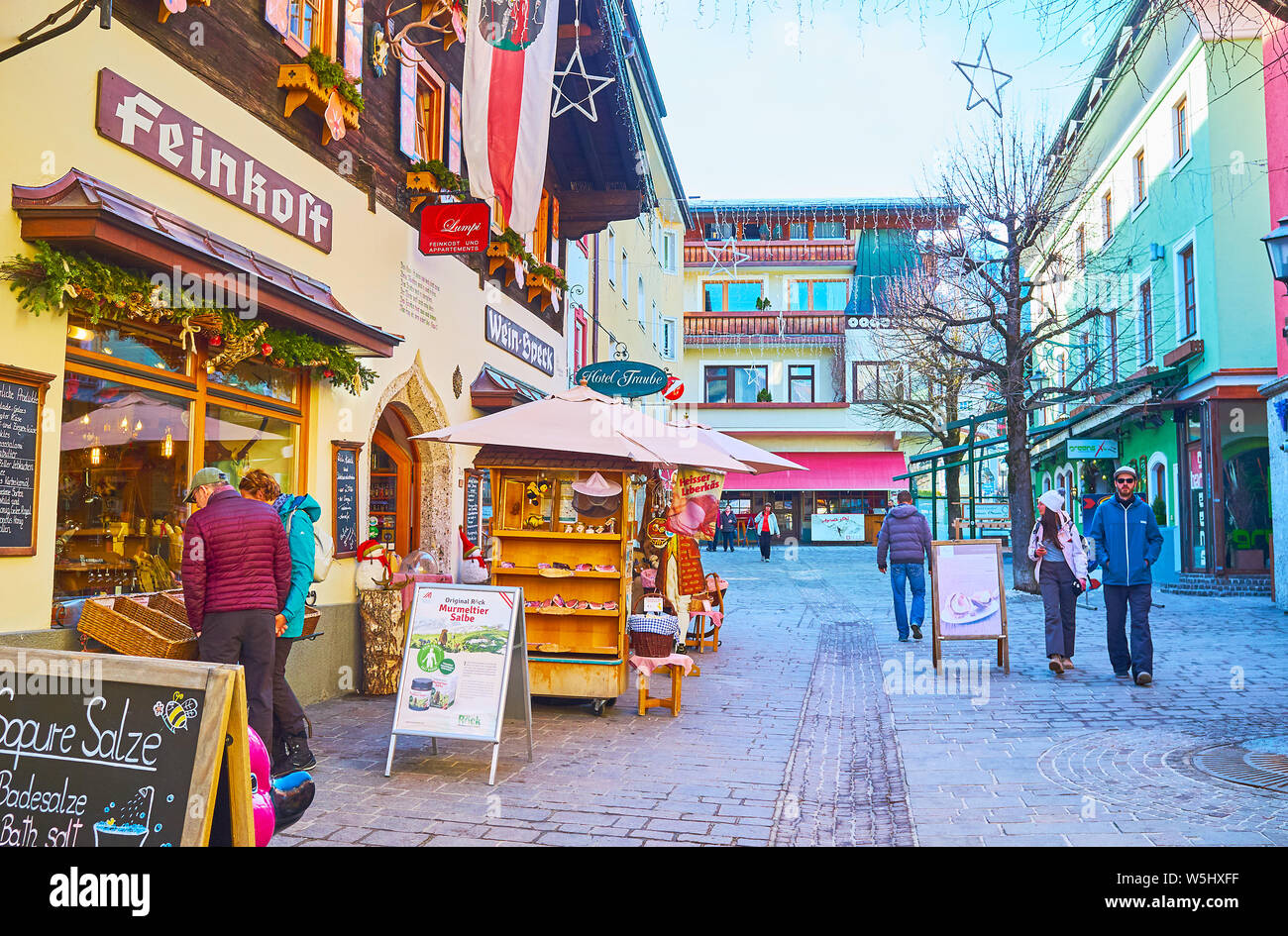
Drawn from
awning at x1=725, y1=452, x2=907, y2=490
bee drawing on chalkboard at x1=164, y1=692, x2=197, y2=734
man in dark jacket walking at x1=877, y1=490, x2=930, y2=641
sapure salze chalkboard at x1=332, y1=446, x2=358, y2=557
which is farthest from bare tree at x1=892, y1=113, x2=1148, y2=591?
awning at x1=725, y1=452, x2=907, y2=490

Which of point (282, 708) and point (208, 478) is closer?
point (208, 478)

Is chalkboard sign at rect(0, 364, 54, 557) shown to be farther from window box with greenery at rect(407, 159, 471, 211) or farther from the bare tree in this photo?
the bare tree

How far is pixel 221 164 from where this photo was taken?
6.98 meters

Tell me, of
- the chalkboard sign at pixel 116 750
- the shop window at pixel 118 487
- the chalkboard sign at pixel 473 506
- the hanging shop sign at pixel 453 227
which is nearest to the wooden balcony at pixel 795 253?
the chalkboard sign at pixel 473 506

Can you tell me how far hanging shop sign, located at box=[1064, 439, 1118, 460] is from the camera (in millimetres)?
25281

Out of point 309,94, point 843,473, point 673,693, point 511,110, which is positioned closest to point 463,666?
point 673,693

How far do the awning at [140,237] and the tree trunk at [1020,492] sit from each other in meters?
13.9

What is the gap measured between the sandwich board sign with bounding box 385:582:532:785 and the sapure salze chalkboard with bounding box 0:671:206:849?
2.78m

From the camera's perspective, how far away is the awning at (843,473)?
37094mm

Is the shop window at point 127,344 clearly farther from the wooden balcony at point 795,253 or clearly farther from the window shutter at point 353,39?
the wooden balcony at point 795,253

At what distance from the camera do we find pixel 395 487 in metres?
11.0

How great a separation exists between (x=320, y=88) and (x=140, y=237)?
10.2ft

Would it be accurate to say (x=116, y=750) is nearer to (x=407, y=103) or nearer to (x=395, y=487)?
(x=395, y=487)

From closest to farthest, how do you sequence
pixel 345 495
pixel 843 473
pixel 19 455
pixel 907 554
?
pixel 19 455
pixel 345 495
pixel 907 554
pixel 843 473
